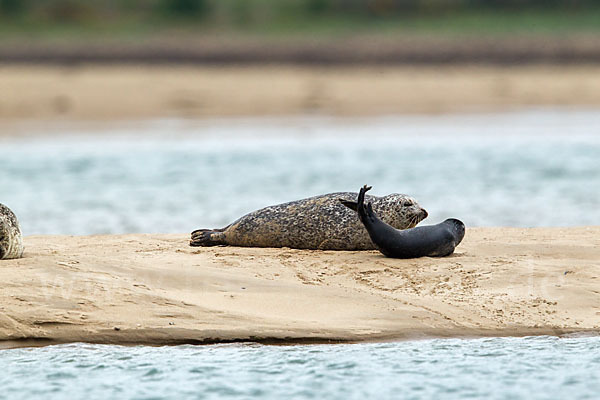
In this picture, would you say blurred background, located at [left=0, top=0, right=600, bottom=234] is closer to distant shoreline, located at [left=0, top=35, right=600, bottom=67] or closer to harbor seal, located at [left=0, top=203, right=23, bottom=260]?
distant shoreline, located at [left=0, top=35, right=600, bottom=67]

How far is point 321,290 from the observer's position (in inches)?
239

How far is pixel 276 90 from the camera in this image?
20.0m

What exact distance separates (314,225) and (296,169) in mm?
7111

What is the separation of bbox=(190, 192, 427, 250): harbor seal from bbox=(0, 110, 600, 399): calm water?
5.19ft

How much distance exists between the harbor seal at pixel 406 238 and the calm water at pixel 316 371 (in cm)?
113

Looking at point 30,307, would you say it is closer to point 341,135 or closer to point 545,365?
point 545,365

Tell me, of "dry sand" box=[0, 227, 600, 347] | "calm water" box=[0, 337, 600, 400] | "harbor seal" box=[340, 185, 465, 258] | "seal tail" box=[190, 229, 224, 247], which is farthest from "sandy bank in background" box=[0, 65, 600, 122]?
"calm water" box=[0, 337, 600, 400]

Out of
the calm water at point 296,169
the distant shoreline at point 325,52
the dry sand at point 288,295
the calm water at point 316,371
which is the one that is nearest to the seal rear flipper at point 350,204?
the dry sand at point 288,295

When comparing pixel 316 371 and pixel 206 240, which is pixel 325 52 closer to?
pixel 206 240

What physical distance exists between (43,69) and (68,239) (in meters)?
14.4

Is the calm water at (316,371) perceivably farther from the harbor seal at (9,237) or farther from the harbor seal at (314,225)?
the harbor seal at (314,225)

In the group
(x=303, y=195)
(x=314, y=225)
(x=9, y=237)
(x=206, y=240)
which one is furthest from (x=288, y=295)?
(x=303, y=195)

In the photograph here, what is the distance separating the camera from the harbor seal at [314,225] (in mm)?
7035

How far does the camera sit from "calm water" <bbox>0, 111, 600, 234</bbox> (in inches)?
412
